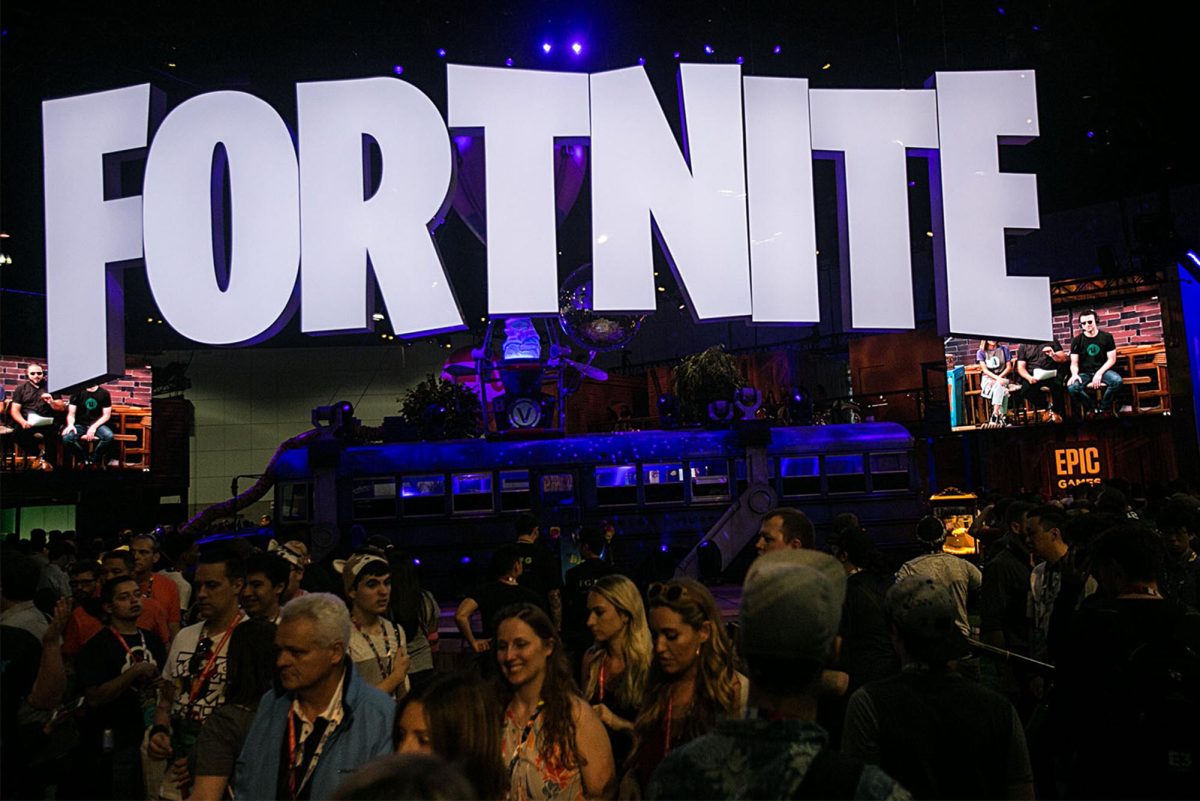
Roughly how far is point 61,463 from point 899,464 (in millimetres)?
15388

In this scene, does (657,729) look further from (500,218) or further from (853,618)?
(500,218)

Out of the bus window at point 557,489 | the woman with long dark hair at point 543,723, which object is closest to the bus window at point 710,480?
the bus window at point 557,489

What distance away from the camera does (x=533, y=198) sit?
35.5 ft

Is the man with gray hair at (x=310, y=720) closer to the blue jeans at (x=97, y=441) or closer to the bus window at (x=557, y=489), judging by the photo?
the bus window at (x=557, y=489)

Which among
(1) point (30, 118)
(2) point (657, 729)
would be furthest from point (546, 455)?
(2) point (657, 729)

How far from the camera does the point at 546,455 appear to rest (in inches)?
602

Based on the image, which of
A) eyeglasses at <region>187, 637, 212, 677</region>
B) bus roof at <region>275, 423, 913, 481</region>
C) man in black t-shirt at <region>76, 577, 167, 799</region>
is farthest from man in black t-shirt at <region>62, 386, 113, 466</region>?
eyeglasses at <region>187, 637, 212, 677</region>

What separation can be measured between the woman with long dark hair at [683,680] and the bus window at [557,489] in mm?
11838

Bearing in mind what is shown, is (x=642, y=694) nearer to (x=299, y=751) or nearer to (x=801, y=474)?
(x=299, y=751)

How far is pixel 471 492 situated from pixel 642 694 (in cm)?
1155

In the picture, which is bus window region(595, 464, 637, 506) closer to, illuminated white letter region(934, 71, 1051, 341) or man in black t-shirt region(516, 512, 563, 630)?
illuminated white letter region(934, 71, 1051, 341)

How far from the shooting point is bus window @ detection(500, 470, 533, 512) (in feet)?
49.4

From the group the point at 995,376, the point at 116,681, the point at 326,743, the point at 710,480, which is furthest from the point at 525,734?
the point at 995,376

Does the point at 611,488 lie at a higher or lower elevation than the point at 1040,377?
lower
